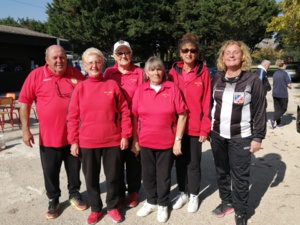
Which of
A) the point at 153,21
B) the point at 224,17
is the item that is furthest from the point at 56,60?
the point at 224,17

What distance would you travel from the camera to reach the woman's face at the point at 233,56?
2793mm

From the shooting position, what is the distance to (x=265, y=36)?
29172mm

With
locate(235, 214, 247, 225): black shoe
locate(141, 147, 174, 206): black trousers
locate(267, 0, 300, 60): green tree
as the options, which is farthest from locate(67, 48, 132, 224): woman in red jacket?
locate(267, 0, 300, 60): green tree

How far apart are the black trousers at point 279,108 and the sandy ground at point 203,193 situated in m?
1.74

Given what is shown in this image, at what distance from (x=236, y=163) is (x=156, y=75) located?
1267 millimetres

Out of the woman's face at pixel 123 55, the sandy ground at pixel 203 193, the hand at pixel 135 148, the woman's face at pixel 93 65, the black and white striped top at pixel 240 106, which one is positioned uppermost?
the woman's face at pixel 123 55

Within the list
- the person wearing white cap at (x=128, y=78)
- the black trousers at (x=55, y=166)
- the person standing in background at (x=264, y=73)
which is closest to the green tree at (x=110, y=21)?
the person standing in background at (x=264, y=73)

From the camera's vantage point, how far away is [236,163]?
9.62 feet

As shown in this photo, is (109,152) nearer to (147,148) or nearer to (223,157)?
(147,148)

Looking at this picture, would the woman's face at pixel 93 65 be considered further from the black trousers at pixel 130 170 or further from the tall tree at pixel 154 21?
the tall tree at pixel 154 21

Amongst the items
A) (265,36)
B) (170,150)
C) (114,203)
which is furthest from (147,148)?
(265,36)

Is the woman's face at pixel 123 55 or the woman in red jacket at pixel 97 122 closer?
the woman in red jacket at pixel 97 122

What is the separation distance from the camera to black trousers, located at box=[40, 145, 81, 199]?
10.5ft

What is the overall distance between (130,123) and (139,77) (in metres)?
0.58
